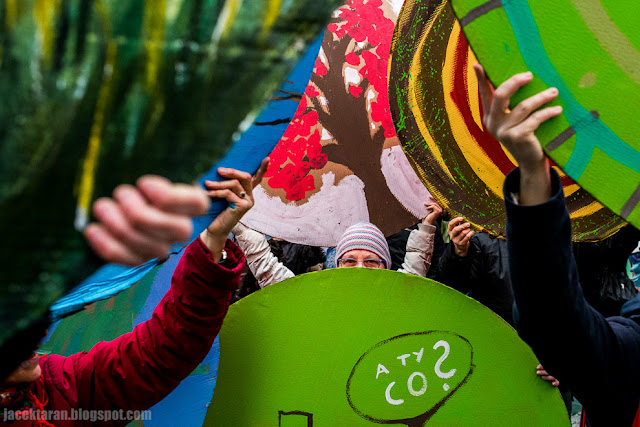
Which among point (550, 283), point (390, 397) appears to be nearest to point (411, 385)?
point (390, 397)

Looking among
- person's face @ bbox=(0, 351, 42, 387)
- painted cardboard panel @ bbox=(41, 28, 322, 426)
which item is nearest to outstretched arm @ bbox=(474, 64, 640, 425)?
painted cardboard panel @ bbox=(41, 28, 322, 426)

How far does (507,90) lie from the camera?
0.75m

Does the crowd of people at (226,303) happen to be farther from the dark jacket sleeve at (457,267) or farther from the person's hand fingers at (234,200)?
the dark jacket sleeve at (457,267)

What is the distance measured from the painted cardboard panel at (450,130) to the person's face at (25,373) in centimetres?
126

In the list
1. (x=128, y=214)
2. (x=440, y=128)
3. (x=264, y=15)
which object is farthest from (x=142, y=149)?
(x=440, y=128)

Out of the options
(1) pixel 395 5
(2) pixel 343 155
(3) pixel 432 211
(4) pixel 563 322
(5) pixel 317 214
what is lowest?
(4) pixel 563 322

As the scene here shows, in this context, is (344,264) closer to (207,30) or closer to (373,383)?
(373,383)

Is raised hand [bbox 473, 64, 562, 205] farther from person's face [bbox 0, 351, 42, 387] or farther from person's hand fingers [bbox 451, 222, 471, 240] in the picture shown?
person's hand fingers [bbox 451, 222, 471, 240]

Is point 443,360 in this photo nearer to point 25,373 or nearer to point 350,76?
point 25,373

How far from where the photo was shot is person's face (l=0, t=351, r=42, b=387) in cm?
102

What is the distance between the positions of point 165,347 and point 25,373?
272 millimetres

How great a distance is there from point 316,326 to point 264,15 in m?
1.10

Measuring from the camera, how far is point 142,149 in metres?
0.46

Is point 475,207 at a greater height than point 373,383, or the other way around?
point 475,207
